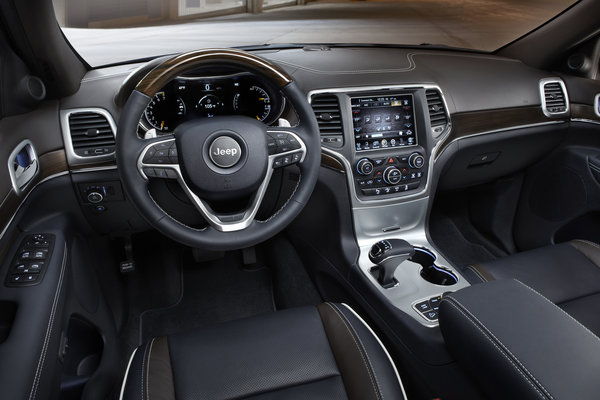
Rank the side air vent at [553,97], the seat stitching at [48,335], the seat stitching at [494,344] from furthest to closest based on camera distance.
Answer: the side air vent at [553,97] < the seat stitching at [48,335] < the seat stitching at [494,344]

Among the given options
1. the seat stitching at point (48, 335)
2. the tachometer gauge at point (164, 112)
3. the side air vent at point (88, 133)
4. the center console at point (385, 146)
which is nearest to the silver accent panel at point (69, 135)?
the side air vent at point (88, 133)

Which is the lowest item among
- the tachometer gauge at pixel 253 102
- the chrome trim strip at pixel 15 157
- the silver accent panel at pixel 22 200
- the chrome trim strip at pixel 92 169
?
the silver accent panel at pixel 22 200

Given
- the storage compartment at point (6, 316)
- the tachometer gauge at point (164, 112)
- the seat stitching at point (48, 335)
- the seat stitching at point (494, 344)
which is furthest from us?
the tachometer gauge at point (164, 112)

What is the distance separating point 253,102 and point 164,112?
0.96 ft

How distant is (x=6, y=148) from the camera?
1.26m

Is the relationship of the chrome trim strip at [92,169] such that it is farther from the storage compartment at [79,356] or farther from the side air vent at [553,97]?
the side air vent at [553,97]

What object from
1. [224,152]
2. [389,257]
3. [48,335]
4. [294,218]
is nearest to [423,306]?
[389,257]

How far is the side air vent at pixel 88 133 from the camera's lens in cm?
148

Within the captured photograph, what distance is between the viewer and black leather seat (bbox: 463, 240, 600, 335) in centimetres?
152

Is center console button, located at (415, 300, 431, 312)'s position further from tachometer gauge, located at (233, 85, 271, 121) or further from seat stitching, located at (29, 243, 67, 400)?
seat stitching, located at (29, 243, 67, 400)

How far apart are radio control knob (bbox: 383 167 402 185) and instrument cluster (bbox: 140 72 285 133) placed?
533mm

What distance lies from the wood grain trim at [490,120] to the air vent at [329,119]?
1.52 ft

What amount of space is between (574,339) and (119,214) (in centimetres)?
148

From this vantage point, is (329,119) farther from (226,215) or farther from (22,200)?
(22,200)
